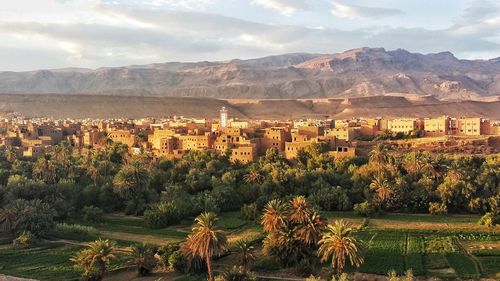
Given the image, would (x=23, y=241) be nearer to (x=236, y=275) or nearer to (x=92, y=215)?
(x=92, y=215)

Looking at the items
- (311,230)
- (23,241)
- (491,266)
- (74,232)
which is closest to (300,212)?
(311,230)

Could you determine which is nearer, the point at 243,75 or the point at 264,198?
the point at 264,198

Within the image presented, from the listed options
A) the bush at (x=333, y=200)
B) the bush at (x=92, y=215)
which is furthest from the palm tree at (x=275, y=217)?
the bush at (x=92, y=215)

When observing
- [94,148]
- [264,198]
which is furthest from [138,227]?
[94,148]

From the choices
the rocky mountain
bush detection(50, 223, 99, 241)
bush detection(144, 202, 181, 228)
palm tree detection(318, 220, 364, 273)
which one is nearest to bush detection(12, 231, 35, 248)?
bush detection(50, 223, 99, 241)

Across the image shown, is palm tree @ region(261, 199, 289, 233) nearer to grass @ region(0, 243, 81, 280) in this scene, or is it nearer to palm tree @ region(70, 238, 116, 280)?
palm tree @ region(70, 238, 116, 280)

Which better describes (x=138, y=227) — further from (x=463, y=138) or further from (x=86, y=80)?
(x=86, y=80)
